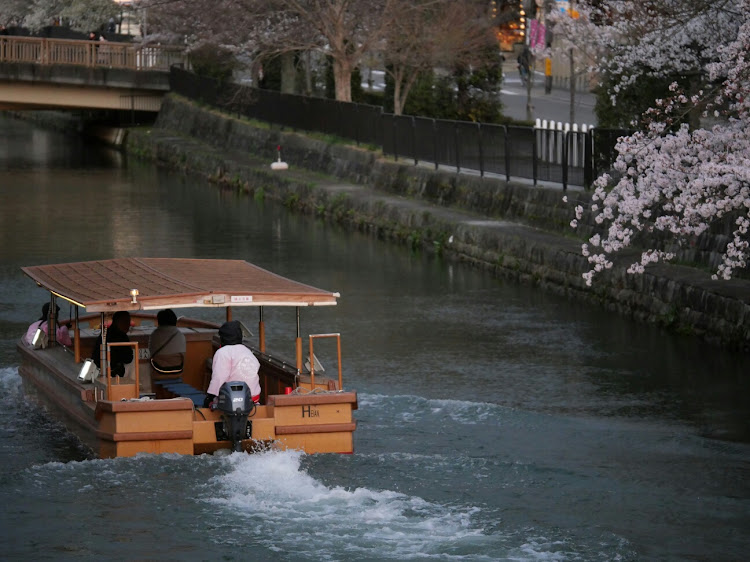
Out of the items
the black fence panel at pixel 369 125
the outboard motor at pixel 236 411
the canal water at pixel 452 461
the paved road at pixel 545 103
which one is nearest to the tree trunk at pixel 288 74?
the paved road at pixel 545 103

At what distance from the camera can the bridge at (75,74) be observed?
5200 cm

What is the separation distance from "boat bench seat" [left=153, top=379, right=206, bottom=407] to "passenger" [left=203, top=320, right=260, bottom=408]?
50.2 inches

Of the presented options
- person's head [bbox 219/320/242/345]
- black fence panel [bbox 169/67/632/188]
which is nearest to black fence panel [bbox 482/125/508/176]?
black fence panel [bbox 169/67/632/188]

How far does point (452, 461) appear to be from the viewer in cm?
1406

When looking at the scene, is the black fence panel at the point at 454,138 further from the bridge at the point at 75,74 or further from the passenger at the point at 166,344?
the passenger at the point at 166,344

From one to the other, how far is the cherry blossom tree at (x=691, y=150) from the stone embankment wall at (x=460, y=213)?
1.89 feet

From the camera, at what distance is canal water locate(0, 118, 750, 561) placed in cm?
1206

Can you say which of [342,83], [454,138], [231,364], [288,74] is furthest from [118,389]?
[288,74]

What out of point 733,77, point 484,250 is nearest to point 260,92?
point 484,250

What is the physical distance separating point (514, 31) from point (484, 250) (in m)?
44.1

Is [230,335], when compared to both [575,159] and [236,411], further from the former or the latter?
[575,159]

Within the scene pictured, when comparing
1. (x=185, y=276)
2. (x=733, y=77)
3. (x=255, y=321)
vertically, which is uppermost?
(x=733, y=77)

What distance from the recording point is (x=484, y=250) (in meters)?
27.7

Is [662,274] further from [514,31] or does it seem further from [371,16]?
[514,31]
